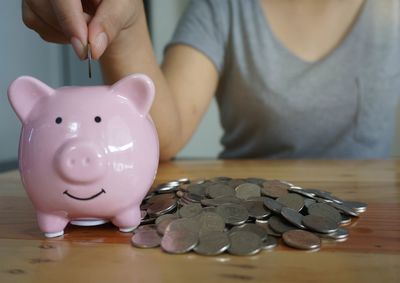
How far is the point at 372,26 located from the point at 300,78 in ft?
0.84

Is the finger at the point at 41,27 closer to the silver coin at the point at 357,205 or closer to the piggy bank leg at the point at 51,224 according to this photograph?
the piggy bank leg at the point at 51,224

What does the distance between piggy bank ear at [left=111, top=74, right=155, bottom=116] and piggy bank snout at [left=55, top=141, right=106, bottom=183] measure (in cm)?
7

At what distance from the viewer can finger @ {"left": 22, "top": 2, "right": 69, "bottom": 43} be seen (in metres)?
0.59

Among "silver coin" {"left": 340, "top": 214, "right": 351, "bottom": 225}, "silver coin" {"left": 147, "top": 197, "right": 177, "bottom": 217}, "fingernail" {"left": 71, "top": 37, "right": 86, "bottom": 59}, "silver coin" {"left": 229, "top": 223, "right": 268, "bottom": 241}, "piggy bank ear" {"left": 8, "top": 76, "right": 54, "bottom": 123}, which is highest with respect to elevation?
"fingernail" {"left": 71, "top": 37, "right": 86, "bottom": 59}

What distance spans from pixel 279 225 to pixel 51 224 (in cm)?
24

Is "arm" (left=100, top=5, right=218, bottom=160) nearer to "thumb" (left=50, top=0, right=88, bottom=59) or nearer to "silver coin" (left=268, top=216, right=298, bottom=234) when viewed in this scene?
"thumb" (left=50, top=0, right=88, bottom=59)

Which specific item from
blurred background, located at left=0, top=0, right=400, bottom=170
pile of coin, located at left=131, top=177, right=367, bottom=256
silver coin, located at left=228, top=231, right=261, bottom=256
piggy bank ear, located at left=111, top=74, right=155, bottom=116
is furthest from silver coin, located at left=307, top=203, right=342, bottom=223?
blurred background, located at left=0, top=0, right=400, bottom=170

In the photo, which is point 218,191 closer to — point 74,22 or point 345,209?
point 345,209

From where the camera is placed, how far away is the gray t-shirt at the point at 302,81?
114 cm

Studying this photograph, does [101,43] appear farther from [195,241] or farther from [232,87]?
[232,87]

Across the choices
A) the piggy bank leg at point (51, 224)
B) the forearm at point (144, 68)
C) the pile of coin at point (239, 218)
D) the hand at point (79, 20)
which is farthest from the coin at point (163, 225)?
the forearm at point (144, 68)

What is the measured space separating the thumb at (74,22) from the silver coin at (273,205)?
28 cm

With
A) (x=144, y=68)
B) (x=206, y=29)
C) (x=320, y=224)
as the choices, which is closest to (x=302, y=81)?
(x=206, y=29)

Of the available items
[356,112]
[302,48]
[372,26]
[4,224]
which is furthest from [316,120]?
[4,224]
